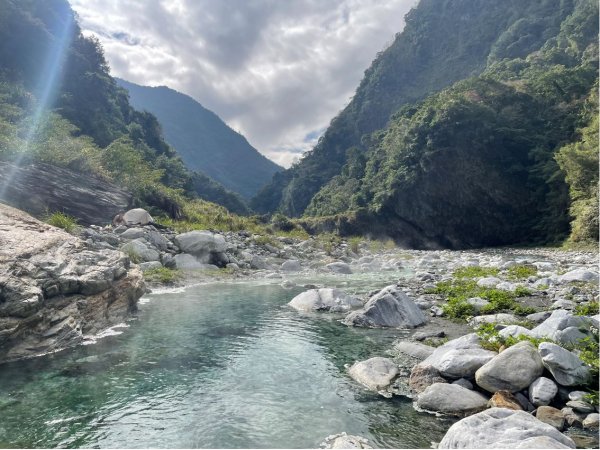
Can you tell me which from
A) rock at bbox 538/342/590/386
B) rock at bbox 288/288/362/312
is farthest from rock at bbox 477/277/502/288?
rock at bbox 538/342/590/386

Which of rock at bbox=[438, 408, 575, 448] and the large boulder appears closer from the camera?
rock at bbox=[438, 408, 575, 448]

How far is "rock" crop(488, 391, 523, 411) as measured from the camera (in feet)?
19.8

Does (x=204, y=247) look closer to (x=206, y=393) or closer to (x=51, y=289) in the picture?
(x=51, y=289)

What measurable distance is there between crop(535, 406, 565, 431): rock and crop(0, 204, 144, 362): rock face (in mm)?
10355

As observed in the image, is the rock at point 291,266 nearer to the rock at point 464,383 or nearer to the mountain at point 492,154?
the rock at point 464,383

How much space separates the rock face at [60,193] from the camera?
23.5 metres

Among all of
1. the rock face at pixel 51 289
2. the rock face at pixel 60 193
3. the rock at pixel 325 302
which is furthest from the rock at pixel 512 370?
the rock face at pixel 60 193

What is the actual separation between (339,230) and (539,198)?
34414mm

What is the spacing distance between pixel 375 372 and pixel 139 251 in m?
17.8

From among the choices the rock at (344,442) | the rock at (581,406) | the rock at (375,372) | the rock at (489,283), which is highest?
the rock at (489,283)

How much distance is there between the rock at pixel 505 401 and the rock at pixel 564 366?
92 cm

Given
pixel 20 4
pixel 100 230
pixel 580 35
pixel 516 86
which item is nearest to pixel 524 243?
pixel 516 86

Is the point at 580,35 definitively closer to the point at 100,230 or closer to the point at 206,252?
the point at 206,252

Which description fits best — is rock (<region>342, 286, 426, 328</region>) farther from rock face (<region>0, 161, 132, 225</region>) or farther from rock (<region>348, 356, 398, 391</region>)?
rock face (<region>0, 161, 132, 225</region>)
